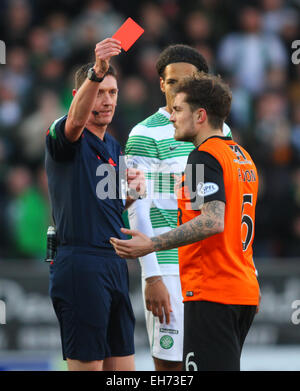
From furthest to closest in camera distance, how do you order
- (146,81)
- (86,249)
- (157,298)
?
(146,81), (157,298), (86,249)

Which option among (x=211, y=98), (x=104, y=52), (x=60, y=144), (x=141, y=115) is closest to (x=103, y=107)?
(x=60, y=144)

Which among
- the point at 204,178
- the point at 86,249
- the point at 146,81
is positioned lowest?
the point at 86,249

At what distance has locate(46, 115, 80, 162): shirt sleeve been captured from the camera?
411cm

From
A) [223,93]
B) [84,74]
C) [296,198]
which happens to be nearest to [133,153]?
[84,74]

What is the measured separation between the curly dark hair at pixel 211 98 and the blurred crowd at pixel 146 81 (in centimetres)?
476

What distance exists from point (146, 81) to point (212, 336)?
21.8ft

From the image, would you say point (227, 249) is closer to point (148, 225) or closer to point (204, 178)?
point (204, 178)

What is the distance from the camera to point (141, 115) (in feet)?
31.3

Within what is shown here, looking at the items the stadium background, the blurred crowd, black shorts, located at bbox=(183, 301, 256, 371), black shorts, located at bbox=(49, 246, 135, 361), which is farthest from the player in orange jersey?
the blurred crowd

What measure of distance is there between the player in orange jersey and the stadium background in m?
3.74

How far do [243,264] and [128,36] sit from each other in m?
1.45

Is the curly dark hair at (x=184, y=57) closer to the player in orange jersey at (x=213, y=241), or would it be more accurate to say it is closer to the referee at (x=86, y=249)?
the referee at (x=86, y=249)

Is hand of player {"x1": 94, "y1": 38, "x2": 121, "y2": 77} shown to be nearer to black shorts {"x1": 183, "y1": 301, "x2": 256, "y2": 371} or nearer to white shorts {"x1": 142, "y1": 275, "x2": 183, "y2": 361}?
black shorts {"x1": 183, "y1": 301, "x2": 256, "y2": 371}

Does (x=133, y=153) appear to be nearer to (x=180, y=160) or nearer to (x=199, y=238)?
(x=180, y=160)
